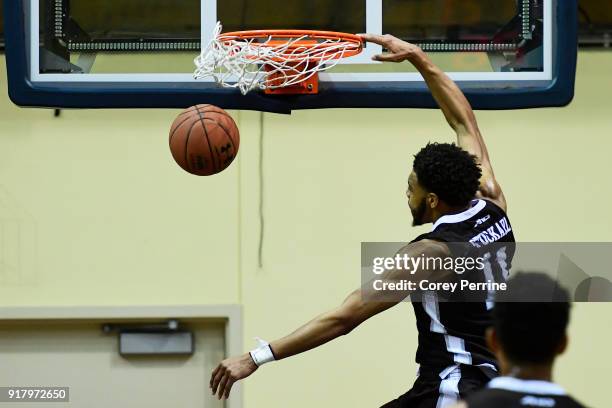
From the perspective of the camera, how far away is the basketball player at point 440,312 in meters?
3.95

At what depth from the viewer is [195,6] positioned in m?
5.26

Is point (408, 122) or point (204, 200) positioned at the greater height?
point (408, 122)

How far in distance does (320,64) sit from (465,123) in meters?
0.66

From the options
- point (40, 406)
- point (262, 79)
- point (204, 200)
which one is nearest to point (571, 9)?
point (262, 79)

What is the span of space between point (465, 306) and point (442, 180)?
0.43 meters

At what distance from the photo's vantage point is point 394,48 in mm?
4570

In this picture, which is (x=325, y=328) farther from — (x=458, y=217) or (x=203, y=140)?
(x=203, y=140)

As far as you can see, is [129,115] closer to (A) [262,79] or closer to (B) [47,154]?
(B) [47,154]

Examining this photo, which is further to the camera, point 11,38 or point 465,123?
point 11,38

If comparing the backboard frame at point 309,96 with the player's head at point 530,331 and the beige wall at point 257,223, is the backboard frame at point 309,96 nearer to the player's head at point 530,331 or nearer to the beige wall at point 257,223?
the beige wall at point 257,223

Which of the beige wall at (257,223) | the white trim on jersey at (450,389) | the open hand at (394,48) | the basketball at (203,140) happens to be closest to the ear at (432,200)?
the white trim on jersey at (450,389)

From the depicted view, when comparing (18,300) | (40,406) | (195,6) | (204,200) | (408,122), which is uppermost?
(195,6)

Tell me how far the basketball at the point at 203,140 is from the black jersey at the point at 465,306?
908 millimetres

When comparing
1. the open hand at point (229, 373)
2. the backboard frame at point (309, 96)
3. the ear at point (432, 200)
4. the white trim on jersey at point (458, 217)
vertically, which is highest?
the backboard frame at point (309, 96)
